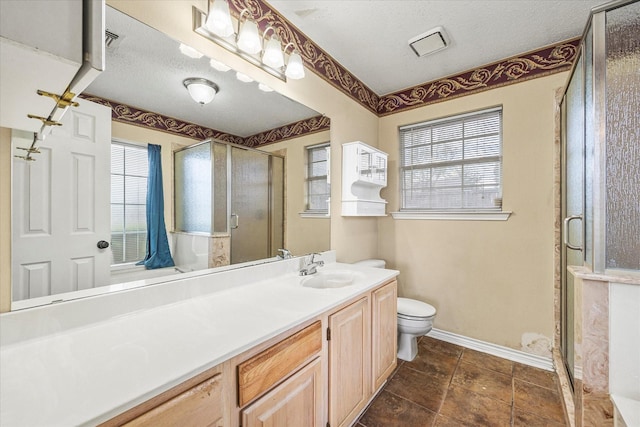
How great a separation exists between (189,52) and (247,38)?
13.2 inches

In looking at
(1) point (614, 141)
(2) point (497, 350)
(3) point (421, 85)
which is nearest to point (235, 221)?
(1) point (614, 141)

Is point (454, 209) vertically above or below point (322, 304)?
above

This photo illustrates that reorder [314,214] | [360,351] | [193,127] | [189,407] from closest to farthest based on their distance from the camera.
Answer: [189,407] < [193,127] < [360,351] < [314,214]

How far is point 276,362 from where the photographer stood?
3.22 ft

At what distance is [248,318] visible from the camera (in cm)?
106

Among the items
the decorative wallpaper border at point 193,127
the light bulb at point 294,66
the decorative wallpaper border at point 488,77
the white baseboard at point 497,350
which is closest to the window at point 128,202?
the decorative wallpaper border at point 193,127

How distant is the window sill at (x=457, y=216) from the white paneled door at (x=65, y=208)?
7.96 feet

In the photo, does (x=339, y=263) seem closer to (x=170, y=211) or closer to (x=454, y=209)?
(x=454, y=209)

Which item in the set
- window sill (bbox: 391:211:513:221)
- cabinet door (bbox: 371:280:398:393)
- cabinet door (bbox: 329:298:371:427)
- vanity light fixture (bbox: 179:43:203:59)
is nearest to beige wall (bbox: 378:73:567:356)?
window sill (bbox: 391:211:513:221)

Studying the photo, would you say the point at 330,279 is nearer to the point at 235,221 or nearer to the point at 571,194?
the point at 235,221

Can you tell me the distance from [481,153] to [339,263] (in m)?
1.64

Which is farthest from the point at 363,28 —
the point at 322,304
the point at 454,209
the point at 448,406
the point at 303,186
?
the point at 448,406

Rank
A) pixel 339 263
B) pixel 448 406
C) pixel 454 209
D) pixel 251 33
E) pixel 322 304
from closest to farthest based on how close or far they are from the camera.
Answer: pixel 322 304, pixel 251 33, pixel 448 406, pixel 339 263, pixel 454 209

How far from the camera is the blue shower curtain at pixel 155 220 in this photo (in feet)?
3.97
